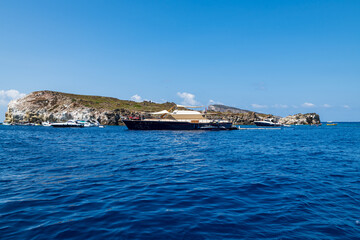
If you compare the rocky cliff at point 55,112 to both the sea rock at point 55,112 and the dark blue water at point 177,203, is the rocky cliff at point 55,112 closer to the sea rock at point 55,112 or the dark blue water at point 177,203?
the sea rock at point 55,112

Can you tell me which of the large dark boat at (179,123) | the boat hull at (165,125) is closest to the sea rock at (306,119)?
the large dark boat at (179,123)

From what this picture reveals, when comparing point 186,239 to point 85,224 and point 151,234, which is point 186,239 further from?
point 85,224

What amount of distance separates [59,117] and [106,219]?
146 meters

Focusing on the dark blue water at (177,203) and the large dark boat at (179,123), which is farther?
the large dark boat at (179,123)

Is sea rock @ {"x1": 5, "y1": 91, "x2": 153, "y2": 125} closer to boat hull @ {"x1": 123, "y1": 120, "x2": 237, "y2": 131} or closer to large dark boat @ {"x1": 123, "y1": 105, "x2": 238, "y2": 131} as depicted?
large dark boat @ {"x1": 123, "y1": 105, "x2": 238, "y2": 131}

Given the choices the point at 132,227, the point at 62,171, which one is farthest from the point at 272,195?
the point at 62,171

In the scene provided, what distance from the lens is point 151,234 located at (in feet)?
19.1

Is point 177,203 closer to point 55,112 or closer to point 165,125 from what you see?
point 165,125

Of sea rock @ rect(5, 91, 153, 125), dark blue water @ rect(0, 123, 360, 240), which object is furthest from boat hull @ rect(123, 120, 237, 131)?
dark blue water @ rect(0, 123, 360, 240)

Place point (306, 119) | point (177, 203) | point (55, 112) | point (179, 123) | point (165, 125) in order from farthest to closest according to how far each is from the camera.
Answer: point (306, 119) < point (55, 112) < point (165, 125) < point (179, 123) < point (177, 203)

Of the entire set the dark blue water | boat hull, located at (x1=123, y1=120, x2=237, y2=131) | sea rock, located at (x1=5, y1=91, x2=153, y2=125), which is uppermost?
sea rock, located at (x1=5, y1=91, x2=153, y2=125)

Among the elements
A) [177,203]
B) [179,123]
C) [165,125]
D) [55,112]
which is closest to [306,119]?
[179,123]

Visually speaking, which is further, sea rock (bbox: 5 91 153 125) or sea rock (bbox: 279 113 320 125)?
sea rock (bbox: 279 113 320 125)

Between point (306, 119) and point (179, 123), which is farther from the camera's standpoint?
point (306, 119)
